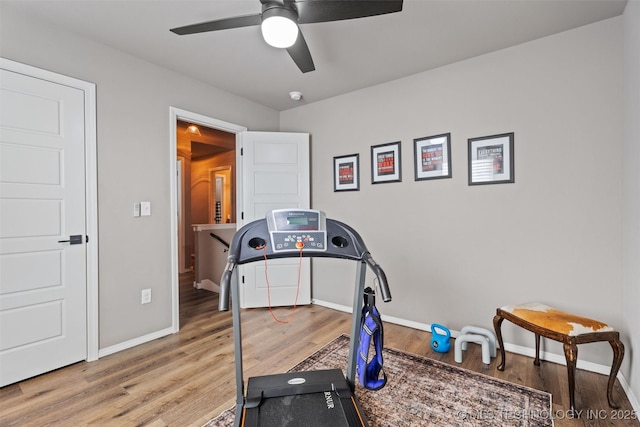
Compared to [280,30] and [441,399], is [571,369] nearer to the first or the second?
[441,399]

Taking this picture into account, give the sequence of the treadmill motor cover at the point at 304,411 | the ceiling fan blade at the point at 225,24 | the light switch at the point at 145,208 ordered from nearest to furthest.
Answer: the treadmill motor cover at the point at 304,411 → the ceiling fan blade at the point at 225,24 → the light switch at the point at 145,208

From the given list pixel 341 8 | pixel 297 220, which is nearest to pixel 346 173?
pixel 297 220

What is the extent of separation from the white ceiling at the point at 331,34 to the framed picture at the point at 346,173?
33.6 inches

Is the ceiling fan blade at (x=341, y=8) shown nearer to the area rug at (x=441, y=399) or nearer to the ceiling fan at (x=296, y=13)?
the ceiling fan at (x=296, y=13)

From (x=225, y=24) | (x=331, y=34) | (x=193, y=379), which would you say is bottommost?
(x=193, y=379)

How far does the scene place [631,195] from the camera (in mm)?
1912

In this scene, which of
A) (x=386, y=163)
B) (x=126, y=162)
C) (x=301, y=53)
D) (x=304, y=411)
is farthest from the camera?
(x=386, y=163)

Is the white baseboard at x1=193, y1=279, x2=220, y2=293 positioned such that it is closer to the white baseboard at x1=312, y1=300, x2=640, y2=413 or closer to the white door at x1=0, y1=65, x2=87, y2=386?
the white door at x1=0, y1=65, x2=87, y2=386

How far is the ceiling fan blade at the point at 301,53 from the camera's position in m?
1.84

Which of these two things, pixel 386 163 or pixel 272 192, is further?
pixel 272 192

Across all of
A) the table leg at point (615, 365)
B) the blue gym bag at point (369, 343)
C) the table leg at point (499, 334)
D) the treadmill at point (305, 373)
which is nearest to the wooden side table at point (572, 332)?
the table leg at point (615, 365)

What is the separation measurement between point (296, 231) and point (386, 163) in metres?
1.90

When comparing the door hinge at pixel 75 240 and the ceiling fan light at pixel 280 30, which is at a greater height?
the ceiling fan light at pixel 280 30

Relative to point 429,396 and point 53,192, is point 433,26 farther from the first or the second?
point 53,192
